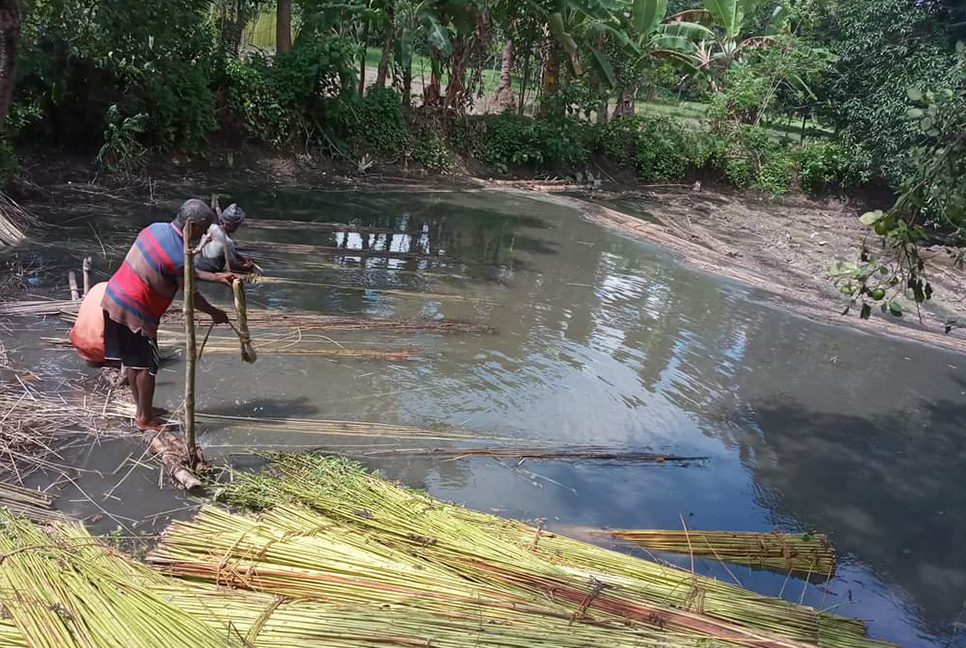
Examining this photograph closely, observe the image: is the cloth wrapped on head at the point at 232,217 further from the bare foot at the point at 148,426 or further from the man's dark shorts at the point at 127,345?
the bare foot at the point at 148,426

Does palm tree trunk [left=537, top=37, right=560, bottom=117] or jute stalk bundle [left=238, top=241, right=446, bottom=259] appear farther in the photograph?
palm tree trunk [left=537, top=37, right=560, bottom=117]

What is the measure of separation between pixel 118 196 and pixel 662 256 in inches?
290

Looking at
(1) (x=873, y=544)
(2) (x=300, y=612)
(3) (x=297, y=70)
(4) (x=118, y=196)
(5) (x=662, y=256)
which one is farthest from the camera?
(3) (x=297, y=70)

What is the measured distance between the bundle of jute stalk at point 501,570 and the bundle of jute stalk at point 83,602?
0.26m

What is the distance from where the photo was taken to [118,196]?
9.30 m

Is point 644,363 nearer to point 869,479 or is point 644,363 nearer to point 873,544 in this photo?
point 869,479

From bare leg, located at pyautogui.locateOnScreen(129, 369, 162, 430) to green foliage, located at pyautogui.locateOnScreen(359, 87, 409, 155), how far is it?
1007cm

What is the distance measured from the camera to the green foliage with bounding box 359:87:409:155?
1341cm

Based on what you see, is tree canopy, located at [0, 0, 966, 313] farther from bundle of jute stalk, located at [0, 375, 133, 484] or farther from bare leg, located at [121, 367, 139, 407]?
bare leg, located at [121, 367, 139, 407]

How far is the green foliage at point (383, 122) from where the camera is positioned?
13.4 meters

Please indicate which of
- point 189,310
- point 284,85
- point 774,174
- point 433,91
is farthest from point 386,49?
point 189,310

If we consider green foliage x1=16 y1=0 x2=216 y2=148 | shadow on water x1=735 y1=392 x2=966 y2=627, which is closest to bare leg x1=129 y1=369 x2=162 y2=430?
shadow on water x1=735 y1=392 x2=966 y2=627

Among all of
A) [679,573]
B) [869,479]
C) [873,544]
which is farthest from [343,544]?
[869,479]

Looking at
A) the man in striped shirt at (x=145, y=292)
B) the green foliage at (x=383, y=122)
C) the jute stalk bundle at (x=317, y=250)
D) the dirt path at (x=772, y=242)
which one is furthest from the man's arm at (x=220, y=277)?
the green foliage at (x=383, y=122)
